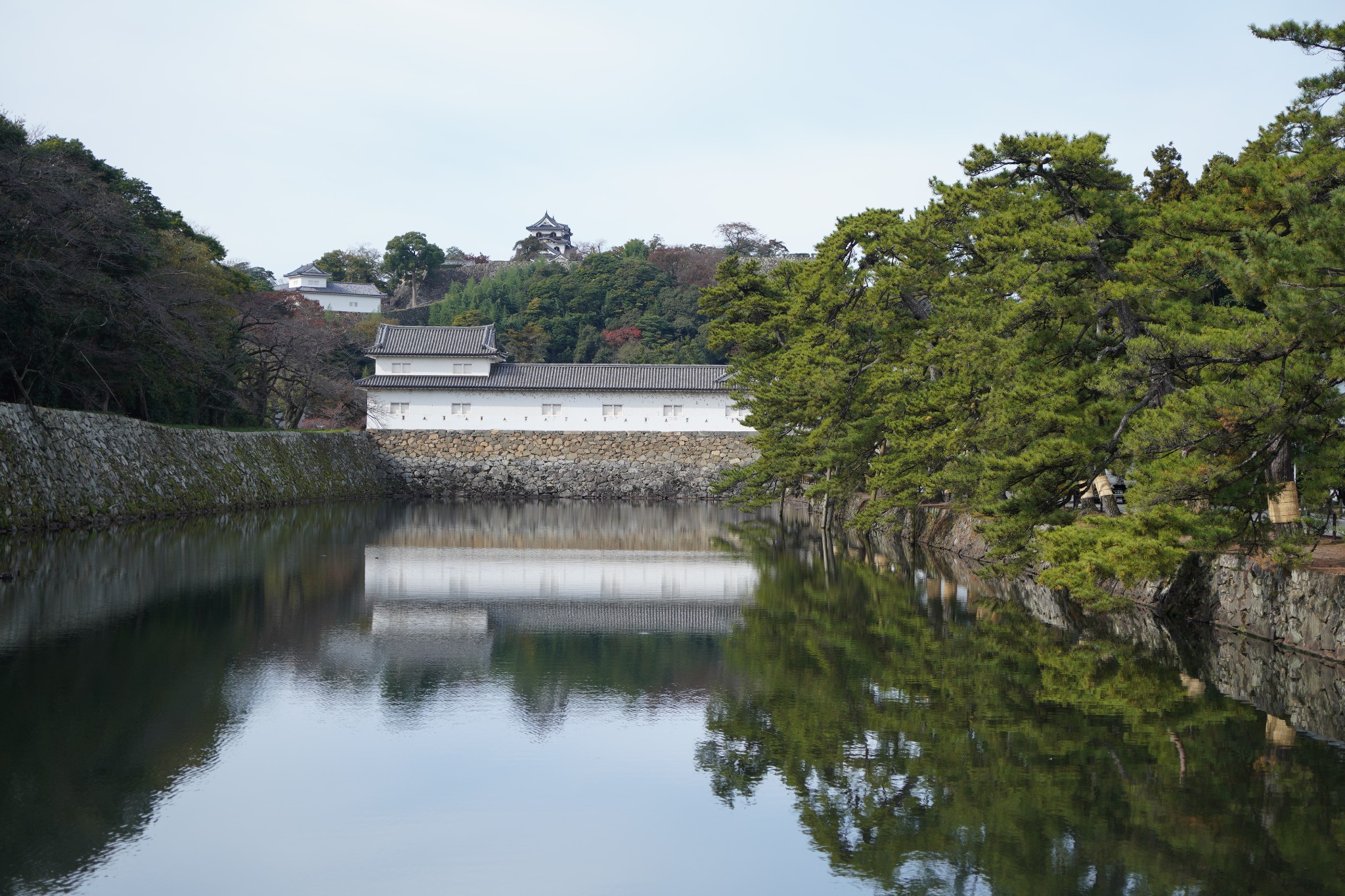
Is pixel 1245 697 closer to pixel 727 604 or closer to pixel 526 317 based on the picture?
pixel 727 604

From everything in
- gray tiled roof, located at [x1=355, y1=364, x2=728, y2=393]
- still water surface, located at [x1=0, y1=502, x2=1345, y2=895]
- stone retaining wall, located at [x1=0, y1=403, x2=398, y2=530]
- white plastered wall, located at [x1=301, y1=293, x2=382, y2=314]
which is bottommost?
still water surface, located at [x1=0, y1=502, x2=1345, y2=895]

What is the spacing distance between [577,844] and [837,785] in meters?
1.47

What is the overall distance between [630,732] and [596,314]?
46.3 m

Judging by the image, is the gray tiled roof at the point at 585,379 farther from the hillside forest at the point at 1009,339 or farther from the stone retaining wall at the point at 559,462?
the hillside forest at the point at 1009,339

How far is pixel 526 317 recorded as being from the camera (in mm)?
51312

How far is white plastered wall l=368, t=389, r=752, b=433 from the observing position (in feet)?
122

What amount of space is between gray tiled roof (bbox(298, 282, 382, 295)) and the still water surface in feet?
182

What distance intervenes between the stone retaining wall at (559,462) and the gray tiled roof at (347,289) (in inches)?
1246

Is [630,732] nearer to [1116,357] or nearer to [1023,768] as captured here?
[1023,768]

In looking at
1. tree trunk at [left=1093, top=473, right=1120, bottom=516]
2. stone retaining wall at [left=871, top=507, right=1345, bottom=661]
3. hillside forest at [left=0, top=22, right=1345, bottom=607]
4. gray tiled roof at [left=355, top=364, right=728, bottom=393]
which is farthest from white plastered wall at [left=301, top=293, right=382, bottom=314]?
stone retaining wall at [left=871, top=507, right=1345, bottom=661]

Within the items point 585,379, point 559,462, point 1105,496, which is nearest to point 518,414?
point 559,462

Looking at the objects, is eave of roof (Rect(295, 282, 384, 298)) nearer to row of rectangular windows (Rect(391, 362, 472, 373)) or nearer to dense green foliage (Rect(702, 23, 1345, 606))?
row of rectangular windows (Rect(391, 362, 472, 373))

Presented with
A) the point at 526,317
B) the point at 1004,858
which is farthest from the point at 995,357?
the point at 526,317

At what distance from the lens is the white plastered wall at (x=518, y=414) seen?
3709 centimetres
